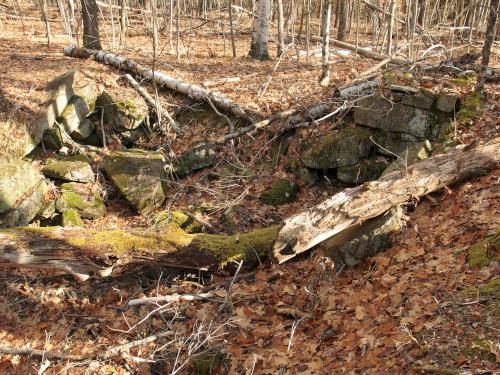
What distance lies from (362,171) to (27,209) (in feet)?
18.9

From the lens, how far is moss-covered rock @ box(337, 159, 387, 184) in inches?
276

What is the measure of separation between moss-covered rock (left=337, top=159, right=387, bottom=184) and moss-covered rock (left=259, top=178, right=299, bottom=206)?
86cm

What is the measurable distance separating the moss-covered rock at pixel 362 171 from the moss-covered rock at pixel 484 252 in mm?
2733

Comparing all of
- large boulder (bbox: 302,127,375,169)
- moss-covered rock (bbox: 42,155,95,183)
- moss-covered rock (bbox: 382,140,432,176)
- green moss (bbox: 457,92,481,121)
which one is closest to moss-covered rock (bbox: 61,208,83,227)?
moss-covered rock (bbox: 42,155,95,183)

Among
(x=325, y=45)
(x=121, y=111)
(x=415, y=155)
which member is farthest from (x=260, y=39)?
(x=415, y=155)

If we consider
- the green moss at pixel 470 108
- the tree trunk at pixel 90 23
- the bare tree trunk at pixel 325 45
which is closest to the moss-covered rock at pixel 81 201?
the bare tree trunk at pixel 325 45

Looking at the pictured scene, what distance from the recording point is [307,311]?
4.74 m

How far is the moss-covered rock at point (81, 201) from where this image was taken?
7.38m

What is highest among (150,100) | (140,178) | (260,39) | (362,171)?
(260,39)

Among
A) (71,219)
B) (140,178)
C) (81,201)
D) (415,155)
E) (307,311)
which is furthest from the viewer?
(140,178)

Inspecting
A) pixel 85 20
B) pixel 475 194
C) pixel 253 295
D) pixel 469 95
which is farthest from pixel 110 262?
pixel 85 20

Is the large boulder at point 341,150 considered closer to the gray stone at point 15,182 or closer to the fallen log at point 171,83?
the fallen log at point 171,83

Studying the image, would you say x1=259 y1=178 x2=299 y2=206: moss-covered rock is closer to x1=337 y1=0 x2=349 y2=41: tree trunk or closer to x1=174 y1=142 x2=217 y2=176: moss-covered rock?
x1=174 y1=142 x2=217 y2=176: moss-covered rock

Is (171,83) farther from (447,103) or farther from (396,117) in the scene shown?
(447,103)
